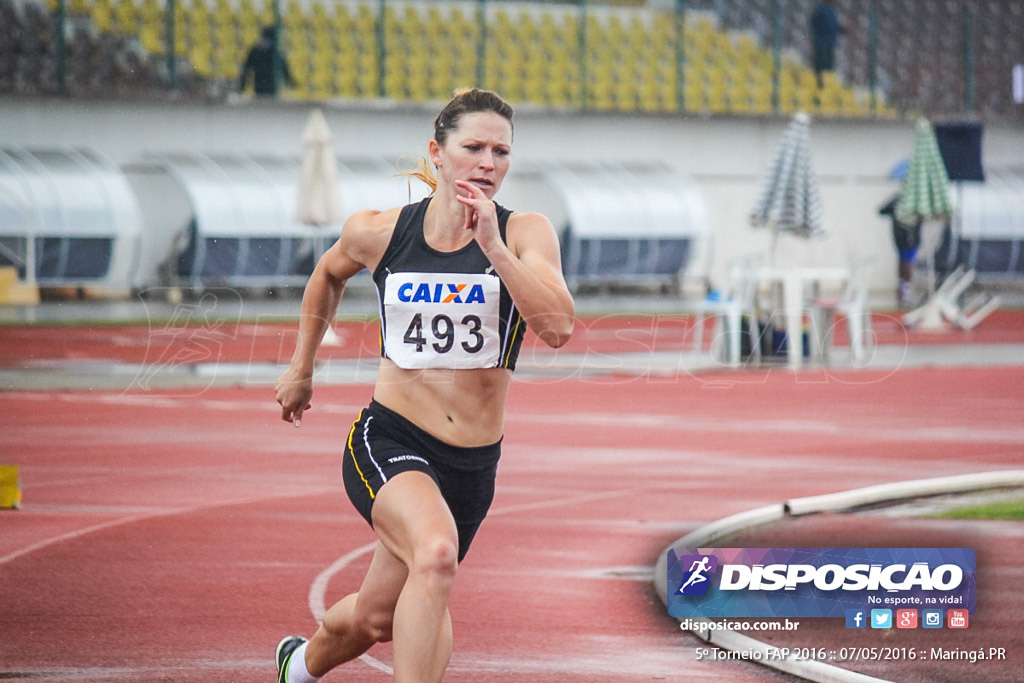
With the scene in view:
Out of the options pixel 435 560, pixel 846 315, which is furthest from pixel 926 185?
pixel 435 560

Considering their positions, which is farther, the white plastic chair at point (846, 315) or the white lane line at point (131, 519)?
the white plastic chair at point (846, 315)

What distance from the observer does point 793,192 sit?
718 inches

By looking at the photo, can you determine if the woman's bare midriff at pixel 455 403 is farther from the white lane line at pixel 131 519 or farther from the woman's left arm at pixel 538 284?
the white lane line at pixel 131 519

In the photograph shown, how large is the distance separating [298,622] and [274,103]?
24.2 m

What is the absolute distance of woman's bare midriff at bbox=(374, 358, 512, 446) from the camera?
433 cm

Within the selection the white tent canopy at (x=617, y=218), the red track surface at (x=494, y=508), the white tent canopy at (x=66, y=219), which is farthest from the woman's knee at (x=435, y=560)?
the white tent canopy at (x=617, y=218)

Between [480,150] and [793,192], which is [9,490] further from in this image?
[793,192]

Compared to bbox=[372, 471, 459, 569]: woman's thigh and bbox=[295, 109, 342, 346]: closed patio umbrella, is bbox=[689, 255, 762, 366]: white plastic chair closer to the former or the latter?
bbox=[295, 109, 342, 346]: closed patio umbrella

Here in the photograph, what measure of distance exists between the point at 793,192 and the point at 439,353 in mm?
14459

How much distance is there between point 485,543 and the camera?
25.1ft

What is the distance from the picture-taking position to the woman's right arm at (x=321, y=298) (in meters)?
4.51

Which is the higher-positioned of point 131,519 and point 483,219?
point 483,219

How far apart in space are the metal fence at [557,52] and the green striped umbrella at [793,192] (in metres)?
13.6

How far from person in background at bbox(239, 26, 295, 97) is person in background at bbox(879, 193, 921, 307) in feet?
40.2
